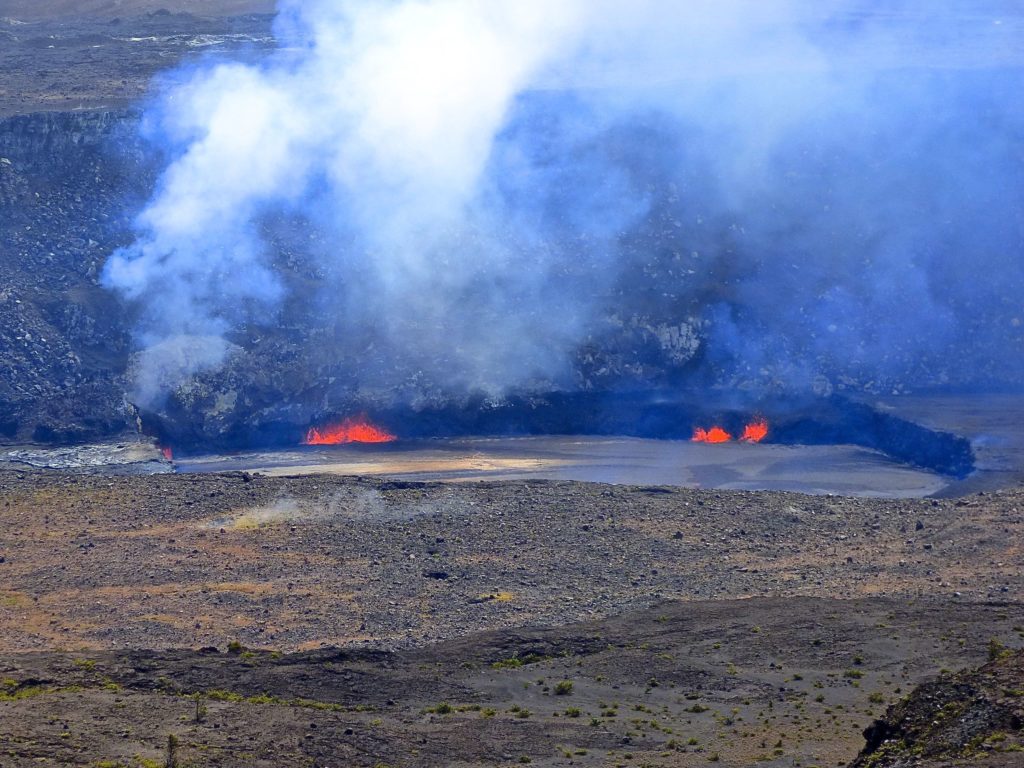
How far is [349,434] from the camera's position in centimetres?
4691

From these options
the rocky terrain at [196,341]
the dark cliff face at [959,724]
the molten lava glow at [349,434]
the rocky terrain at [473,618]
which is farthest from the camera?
the molten lava glow at [349,434]

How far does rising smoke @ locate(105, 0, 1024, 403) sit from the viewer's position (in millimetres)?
49500

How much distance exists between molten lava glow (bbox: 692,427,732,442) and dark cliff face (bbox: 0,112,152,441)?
17773 mm

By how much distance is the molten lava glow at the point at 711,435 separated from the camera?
46.9m

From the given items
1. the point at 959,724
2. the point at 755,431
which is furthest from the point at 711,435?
the point at 959,724

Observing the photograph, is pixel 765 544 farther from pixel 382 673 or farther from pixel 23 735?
pixel 23 735

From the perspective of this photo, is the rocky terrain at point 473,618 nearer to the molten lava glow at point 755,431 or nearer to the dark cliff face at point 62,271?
the dark cliff face at point 62,271

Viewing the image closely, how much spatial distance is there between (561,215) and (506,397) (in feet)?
29.5

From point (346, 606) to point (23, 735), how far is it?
10173 millimetres

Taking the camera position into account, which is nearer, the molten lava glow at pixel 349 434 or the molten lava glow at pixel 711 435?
the molten lava glow at pixel 349 434

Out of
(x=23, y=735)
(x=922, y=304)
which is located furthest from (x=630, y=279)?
(x=23, y=735)

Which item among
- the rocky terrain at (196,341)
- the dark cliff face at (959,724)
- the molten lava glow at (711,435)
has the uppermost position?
the rocky terrain at (196,341)

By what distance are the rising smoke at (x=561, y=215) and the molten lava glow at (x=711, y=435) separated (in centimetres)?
282

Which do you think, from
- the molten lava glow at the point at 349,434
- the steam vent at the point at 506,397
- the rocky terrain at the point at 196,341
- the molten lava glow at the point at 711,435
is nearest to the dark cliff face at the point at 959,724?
the steam vent at the point at 506,397
